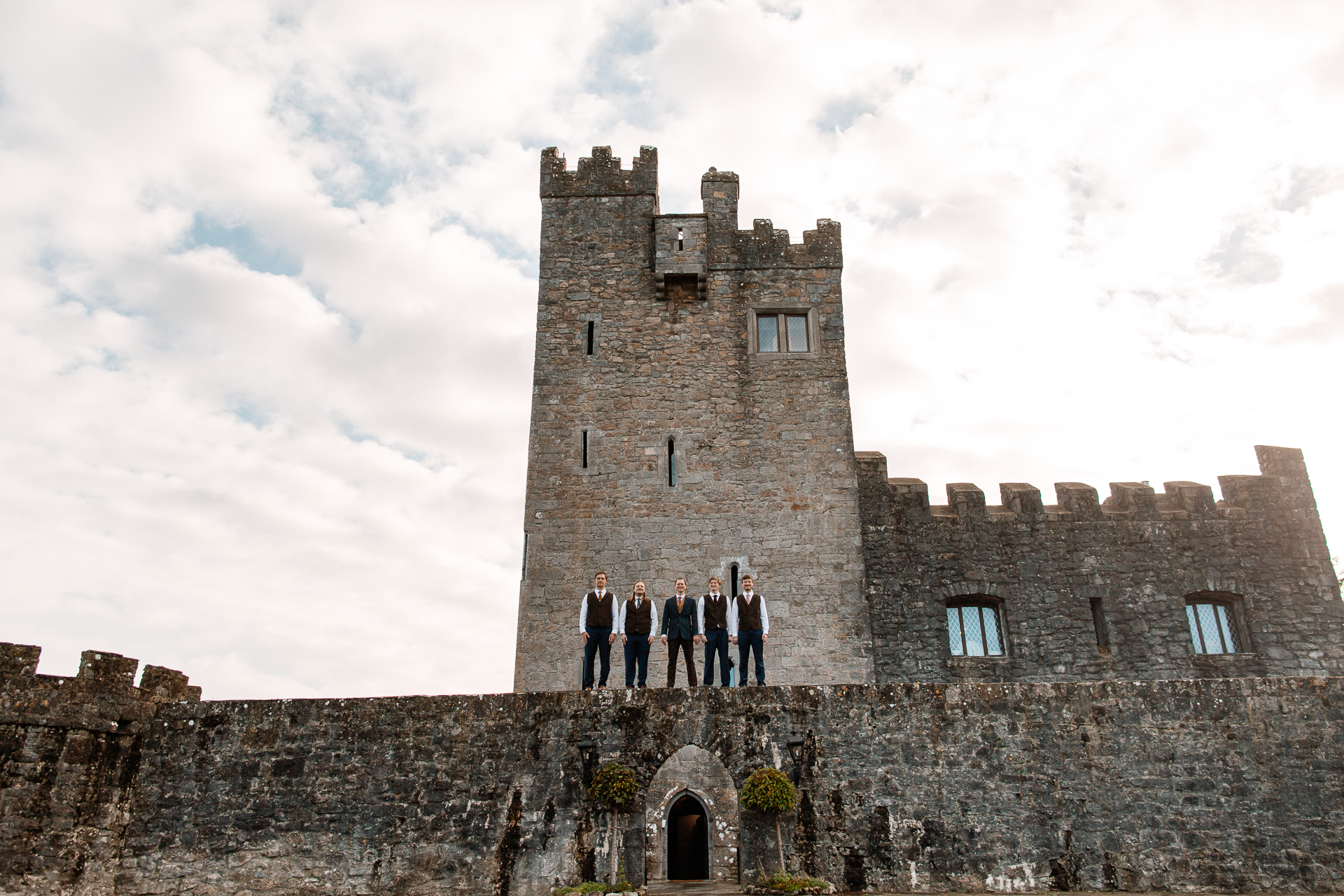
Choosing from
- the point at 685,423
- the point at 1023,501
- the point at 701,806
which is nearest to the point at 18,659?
the point at 701,806

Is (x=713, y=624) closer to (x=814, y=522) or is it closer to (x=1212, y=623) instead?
(x=814, y=522)

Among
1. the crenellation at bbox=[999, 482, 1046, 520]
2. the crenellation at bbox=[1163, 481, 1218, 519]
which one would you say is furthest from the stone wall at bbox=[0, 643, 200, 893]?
the crenellation at bbox=[1163, 481, 1218, 519]

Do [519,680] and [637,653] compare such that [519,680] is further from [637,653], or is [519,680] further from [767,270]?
[767,270]

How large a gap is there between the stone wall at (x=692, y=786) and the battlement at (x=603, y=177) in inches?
466

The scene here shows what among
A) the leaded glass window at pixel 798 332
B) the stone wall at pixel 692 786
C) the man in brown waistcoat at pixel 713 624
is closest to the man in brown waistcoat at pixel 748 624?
the man in brown waistcoat at pixel 713 624

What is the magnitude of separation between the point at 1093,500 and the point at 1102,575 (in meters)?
1.48

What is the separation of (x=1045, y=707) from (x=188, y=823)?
Result: 976 cm

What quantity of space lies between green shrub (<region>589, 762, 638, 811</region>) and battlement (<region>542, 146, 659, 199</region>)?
1259 centimetres

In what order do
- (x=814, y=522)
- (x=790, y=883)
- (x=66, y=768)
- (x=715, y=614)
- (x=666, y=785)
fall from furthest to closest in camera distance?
1. (x=814, y=522)
2. (x=715, y=614)
3. (x=66, y=768)
4. (x=666, y=785)
5. (x=790, y=883)

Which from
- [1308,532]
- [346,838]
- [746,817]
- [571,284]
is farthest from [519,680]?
[1308,532]

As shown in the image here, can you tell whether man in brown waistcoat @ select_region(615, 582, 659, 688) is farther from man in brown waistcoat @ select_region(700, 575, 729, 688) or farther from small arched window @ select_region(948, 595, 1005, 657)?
small arched window @ select_region(948, 595, 1005, 657)

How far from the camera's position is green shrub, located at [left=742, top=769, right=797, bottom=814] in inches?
379

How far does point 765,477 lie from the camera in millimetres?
16844

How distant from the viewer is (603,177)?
19.1m
